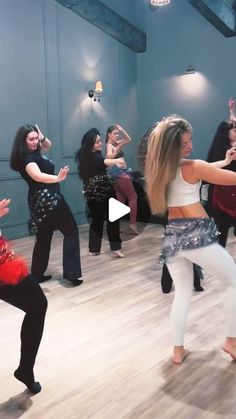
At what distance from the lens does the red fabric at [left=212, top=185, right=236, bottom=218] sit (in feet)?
10.7

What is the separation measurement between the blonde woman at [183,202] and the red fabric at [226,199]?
1.21 meters

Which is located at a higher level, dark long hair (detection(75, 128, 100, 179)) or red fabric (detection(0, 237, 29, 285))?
dark long hair (detection(75, 128, 100, 179))

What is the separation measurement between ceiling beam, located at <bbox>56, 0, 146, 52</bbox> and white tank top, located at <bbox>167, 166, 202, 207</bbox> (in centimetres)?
420

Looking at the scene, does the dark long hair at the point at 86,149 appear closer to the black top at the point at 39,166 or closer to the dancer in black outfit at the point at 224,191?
the black top at the point at 39,166

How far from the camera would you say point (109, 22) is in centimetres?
621

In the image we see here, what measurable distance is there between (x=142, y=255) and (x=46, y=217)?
4.98 ft

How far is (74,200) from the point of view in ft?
20.9

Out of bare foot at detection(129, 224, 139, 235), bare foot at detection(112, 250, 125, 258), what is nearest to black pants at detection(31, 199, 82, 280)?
bare foot at detection(112, 250, 125, 258)

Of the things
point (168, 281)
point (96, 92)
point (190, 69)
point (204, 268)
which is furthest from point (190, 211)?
point (190, 69)

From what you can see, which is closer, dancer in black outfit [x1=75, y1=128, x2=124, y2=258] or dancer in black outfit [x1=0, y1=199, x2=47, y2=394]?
dancer in black outfit [x1=0, y1=199, x2=47, y2=394]

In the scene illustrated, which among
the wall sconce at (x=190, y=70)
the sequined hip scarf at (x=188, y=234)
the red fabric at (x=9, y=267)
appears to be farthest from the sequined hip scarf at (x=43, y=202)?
the wall sconce at (x=190, y=70)

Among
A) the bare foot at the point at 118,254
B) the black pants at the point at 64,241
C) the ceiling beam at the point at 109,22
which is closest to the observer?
the black pants at the point at 64,241

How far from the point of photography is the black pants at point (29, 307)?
183 cm

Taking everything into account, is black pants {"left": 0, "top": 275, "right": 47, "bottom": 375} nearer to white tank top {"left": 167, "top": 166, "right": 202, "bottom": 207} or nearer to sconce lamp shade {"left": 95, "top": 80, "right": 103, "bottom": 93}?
white tank top {"left": 167, "top": 166, "right": 202, "bottom": 207}
